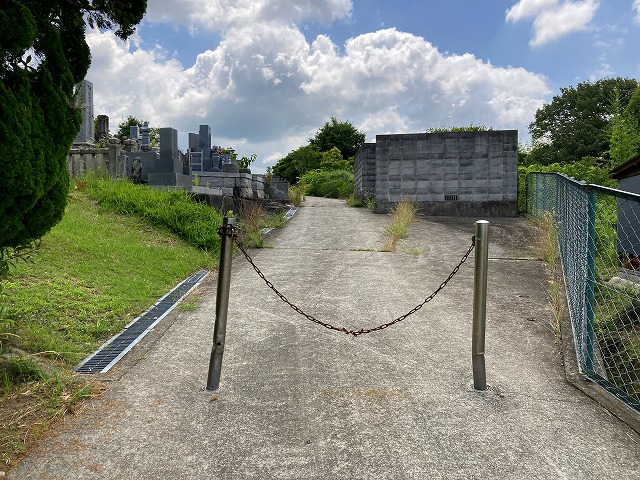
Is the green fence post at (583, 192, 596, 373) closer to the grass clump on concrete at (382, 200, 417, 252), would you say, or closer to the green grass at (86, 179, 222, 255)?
the grass clump on concrete at (382, 200, 417, 252)

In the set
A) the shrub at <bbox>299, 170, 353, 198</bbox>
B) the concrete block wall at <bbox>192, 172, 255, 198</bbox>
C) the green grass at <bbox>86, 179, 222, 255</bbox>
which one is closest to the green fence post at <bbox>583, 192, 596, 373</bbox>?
the green grass at <bbox>86, 179, 222, 255</bbox>

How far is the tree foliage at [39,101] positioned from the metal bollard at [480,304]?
10.1 feet

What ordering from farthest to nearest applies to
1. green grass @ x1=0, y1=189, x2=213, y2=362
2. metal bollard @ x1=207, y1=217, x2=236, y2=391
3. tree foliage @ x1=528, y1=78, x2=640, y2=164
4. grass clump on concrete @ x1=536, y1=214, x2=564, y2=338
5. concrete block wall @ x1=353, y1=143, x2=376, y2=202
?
1. tree foliage @ x1=528, y1=78, x2=640, y2=164
2. concrete block wall @ x1=353, y1=143, x2=376, y2=202
3. grass clump on concrete @ x1=536, y1=214, x2=564, y2=338
4. green grass @ x1=0, y1=189, x2=213, y2=362
5. metal bollard @ x1=207, y1=217, x2=236, y2=391

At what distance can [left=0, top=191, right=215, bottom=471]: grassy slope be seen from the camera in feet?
10.9

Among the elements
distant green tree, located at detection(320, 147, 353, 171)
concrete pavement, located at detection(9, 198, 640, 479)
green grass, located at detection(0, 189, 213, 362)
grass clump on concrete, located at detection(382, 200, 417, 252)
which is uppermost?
distant green tree, located at detection(320, 147, 353, 171)

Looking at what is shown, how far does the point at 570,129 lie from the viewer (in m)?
40.3

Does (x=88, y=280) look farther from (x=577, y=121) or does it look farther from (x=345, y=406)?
(x=577, y=121)

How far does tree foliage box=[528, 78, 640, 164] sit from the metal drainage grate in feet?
126

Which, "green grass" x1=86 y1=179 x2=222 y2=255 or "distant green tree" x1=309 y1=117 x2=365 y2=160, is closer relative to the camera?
"green grass" x1=86 y1=179 x2=222 y2=255

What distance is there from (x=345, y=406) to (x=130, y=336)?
239 cm

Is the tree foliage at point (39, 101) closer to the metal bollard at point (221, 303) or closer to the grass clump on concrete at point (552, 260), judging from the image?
the metal bollard at point (221, 303)

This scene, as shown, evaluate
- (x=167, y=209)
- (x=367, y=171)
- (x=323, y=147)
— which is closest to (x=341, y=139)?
(x=323, y=147)

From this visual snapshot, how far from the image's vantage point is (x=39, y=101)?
349cm

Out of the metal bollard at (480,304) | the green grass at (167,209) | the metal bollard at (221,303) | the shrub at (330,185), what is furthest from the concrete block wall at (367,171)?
the metal bollard at (221,303)
